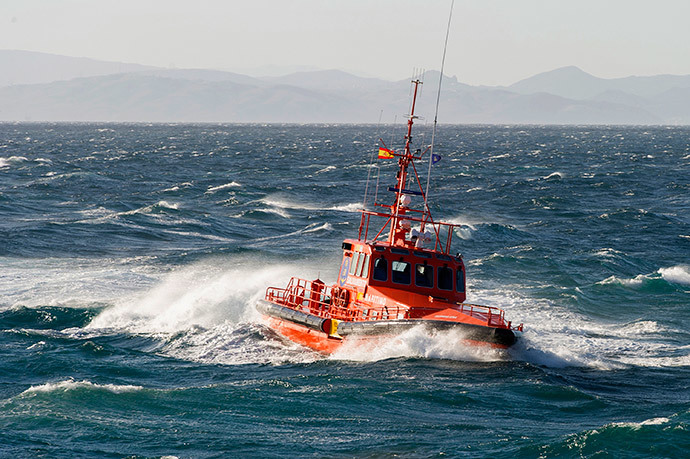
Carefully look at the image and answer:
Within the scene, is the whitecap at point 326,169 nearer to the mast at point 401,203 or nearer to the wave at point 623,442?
the mast at point 401,203

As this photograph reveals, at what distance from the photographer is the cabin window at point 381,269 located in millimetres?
24875

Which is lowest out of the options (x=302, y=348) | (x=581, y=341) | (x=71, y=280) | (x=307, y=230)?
(x=71, y=280)

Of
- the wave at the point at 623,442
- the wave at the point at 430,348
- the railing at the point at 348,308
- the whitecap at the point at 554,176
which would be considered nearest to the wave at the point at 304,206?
the whitecap at the point at 554,176

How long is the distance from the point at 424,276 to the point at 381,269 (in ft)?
4.13

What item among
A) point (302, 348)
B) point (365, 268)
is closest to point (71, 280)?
point (302, 348)

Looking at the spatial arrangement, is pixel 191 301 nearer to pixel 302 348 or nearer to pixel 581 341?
pixel 302 348

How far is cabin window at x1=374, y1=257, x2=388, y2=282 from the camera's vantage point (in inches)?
979

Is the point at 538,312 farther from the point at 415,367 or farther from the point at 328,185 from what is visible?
the point at 328,185

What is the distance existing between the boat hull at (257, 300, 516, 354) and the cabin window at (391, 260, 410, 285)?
2139mm

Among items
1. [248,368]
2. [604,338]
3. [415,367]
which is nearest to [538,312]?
[604,338]

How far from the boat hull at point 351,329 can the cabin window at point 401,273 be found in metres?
2.14

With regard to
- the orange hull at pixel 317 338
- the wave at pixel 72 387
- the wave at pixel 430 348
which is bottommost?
the wave at pixel 72 387

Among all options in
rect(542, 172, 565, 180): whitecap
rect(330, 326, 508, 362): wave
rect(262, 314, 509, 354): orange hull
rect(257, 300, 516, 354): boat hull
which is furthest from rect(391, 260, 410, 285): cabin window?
rect(542, 172, 565, 180): whitecap

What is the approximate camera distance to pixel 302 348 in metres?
25.3
